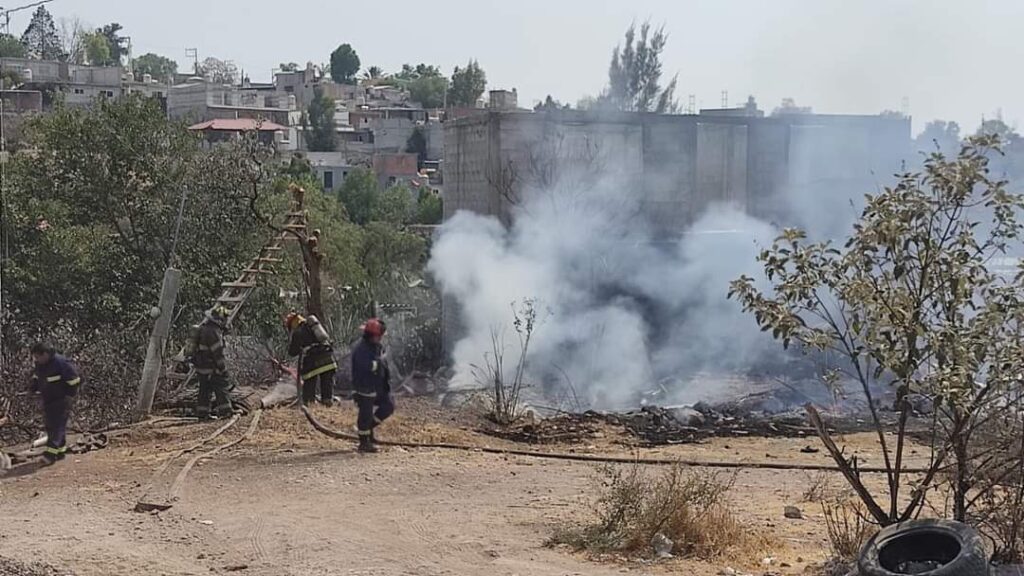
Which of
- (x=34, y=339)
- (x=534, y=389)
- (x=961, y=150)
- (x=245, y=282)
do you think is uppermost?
(x=961, y=150)

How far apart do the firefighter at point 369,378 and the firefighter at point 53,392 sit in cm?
283

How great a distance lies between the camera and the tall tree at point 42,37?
9669cm

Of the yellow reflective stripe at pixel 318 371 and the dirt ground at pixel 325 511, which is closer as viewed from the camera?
the dirt ground at pixel 325 511

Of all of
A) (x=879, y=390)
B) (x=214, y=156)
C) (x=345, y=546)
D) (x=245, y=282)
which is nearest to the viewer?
(x=345, y=546)

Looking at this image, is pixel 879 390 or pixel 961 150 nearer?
pixel 961 150

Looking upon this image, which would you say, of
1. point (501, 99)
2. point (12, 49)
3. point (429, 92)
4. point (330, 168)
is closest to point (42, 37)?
point (12, 49)

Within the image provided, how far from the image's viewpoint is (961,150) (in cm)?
659

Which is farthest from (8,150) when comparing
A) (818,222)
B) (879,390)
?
(818,222)

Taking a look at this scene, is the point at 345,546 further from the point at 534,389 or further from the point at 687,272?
the point at 687,272

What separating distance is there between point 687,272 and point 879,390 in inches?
283

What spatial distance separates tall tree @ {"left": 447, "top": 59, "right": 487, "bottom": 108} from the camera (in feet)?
273

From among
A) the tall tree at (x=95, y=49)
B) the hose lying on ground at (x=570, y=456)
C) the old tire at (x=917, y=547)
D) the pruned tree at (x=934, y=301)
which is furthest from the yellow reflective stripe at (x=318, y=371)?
the tall tree at (x=95, y=49)

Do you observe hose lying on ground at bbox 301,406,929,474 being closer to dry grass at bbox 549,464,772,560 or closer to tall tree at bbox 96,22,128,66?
dry grass at bbox 549,464,772,560

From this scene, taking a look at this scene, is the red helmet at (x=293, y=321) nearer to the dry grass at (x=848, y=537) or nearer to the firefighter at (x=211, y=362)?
the firefighter at (x=211, y=362)
